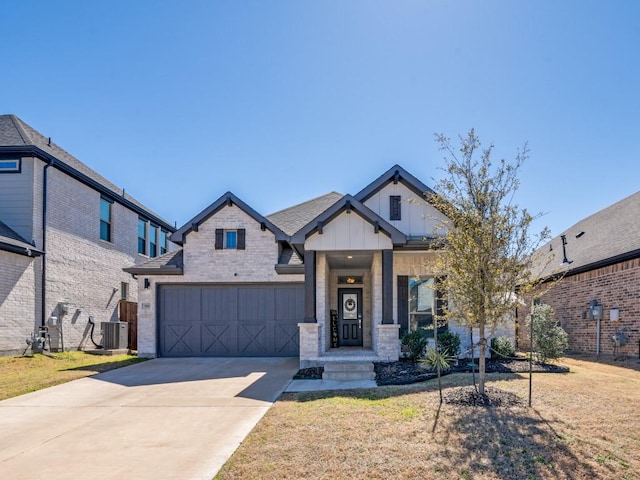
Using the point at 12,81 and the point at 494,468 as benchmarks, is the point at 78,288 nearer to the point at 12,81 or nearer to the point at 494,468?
the point at 12,81

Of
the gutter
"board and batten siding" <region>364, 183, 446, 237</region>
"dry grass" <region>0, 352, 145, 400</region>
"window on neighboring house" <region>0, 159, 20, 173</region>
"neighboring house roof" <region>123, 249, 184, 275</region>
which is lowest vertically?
"dry grass" <region>0, 352, 145, 400</region>

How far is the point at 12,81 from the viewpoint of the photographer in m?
14.2

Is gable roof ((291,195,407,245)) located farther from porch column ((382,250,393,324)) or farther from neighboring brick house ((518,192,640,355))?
neighboring brick house ((518,192,640,355))

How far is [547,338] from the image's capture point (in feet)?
34.9

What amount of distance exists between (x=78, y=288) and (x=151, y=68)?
856 centimetres

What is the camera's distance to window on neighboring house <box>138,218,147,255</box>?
20875 millimetres

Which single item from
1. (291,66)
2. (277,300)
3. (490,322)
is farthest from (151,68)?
(490,322)

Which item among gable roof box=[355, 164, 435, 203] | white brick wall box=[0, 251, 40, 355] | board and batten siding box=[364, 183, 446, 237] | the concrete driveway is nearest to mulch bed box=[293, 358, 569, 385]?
the concrete driveway

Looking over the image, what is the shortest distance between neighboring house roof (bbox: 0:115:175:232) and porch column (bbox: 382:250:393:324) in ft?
37.3

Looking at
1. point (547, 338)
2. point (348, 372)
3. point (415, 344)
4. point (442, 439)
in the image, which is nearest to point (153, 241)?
point (348, 372)

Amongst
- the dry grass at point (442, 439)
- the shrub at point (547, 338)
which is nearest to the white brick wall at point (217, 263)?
the shrub at point (547, 338)

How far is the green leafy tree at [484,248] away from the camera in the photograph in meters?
7.00

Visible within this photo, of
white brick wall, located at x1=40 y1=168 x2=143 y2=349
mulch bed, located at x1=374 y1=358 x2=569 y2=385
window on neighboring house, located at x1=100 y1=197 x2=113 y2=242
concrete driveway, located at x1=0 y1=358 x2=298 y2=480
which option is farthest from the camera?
window on neighboring house, located at x1=100 y1=197 x2=113 y2=242

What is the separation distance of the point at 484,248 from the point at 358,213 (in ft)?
15.4
